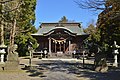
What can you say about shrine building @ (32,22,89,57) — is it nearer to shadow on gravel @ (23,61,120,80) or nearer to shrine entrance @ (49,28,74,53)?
shrine entrance @ (49,28,74,53)

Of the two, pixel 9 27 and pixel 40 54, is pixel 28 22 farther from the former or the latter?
pixel 9 27

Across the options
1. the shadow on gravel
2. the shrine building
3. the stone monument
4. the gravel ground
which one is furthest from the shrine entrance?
the gravel ground

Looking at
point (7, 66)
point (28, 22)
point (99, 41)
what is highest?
point (28, 22)

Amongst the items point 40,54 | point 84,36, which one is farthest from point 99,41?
point 40,54

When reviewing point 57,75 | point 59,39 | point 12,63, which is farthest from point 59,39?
point 57,75

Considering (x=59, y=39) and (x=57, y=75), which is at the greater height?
(x=59, y=39)

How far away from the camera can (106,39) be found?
36344 millimetres

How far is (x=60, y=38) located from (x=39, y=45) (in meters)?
4.00

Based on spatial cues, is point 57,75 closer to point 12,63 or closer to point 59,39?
point 12,63

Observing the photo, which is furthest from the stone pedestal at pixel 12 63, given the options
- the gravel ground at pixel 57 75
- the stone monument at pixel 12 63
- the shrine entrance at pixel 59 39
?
the shrine entrance at pixel 59 39

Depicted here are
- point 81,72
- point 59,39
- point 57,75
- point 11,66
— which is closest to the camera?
point 57,75

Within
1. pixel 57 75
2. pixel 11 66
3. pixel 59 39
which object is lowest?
pixel 57 75

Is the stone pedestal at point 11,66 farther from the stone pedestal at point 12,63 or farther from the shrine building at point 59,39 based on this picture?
the shrine building at point 59,39

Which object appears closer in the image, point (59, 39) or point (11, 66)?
point (11, 66)
